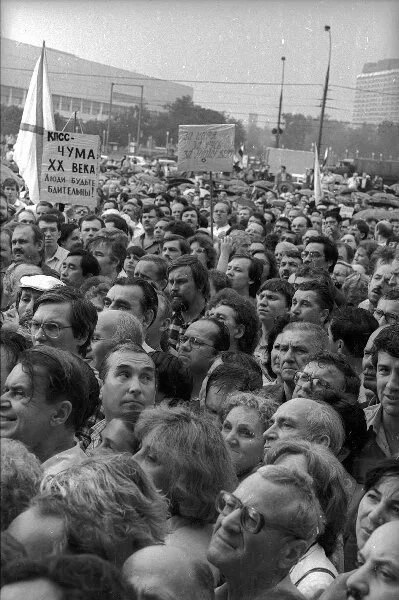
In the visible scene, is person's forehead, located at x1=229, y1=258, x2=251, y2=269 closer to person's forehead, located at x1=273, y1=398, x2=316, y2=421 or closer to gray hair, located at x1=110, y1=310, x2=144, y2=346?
gray hair, located at x1=110, y1=310, x2=144, y2=346

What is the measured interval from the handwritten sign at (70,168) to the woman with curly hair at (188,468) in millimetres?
7397

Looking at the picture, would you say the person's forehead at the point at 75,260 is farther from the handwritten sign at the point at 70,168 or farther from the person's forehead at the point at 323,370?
the person's forehead at the point at 323,370

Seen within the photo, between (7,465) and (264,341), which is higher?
(7,465)

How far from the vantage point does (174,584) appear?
7.99ft

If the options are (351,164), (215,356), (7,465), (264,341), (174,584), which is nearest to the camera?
(174,584)

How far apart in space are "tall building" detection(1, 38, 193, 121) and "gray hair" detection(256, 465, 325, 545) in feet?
23.7

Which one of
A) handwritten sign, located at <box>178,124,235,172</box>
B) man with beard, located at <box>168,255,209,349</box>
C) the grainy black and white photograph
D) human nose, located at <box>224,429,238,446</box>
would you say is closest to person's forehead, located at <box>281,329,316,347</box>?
the grainy black and white photograph

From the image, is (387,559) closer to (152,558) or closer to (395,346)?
(152,558)

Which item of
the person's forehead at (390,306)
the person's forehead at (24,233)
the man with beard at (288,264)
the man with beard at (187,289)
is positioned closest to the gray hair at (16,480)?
the person's forehead at (390,306)

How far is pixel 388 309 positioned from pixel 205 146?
258 inches

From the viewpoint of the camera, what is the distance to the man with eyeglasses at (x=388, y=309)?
6348 millimetres

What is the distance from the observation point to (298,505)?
114 inches

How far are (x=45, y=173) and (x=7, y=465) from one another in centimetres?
802

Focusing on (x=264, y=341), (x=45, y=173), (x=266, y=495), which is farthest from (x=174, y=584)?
(x=45, y=173)
